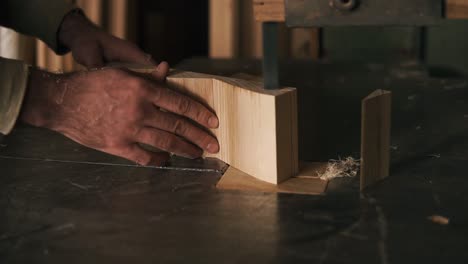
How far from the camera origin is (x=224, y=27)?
2934 mm

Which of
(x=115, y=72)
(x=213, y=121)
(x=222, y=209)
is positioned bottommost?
(x=222, y=209)

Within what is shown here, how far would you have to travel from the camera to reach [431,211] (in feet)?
3.42

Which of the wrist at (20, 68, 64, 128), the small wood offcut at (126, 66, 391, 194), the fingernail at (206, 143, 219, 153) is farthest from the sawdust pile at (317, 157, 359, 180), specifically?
the wrist at (20, 68, 64, 128)

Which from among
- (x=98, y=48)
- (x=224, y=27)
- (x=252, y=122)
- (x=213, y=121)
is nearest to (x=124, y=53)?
(x=98, y=48)

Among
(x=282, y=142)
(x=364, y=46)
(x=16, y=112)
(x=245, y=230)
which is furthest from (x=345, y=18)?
(x=364, y=46)

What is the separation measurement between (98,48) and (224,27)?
136cm

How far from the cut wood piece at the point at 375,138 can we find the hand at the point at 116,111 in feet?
1.02

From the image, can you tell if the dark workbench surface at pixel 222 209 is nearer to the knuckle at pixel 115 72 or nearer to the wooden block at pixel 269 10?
the knuckle at pixel 115 72

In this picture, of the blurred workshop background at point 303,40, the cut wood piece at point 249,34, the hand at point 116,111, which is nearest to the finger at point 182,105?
the hand at point 116,111

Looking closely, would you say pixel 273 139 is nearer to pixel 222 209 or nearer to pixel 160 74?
pixel 222 209

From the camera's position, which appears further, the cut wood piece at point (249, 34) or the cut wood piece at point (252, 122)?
the cut wood piece at point (249, 34)

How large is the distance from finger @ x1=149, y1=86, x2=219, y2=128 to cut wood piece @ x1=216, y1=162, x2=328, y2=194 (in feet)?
0.40

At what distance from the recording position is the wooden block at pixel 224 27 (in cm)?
292

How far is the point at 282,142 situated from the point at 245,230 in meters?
0.26
